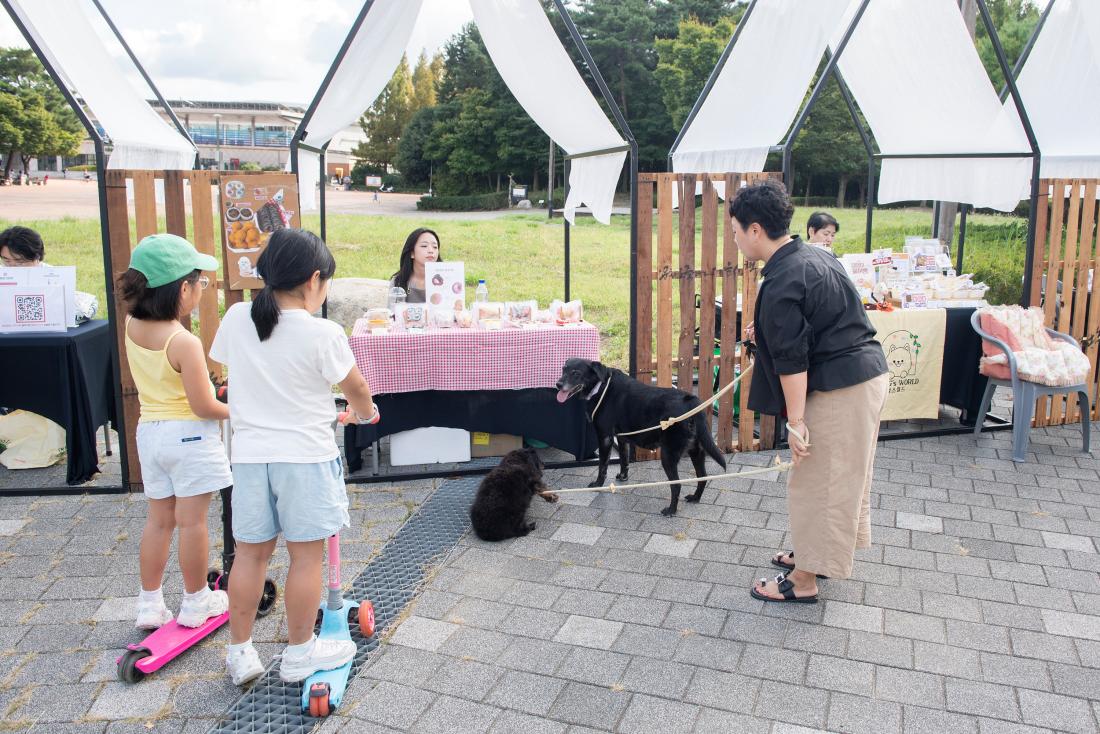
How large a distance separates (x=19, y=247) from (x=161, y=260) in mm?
2871

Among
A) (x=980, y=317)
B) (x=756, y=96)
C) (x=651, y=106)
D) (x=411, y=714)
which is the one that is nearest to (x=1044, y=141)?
(x=980, y=317)

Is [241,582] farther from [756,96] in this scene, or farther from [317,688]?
[756,96]

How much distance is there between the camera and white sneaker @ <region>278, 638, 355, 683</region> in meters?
2.94

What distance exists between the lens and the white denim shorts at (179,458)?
308 centimetres

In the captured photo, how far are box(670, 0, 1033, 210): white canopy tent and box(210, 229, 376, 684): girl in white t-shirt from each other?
173 inches

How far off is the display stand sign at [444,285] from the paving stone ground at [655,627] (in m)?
1.33

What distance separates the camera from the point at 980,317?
611cm

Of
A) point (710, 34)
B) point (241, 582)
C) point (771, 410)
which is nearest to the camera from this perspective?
point (241, 582)

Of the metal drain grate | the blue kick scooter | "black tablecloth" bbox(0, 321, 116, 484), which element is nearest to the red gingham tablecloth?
the metal drain grate

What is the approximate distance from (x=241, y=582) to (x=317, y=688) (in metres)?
0.46

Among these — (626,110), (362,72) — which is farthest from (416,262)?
(626,110)

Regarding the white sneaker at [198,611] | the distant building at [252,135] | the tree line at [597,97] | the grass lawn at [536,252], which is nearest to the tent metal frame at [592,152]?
the white sneaker at [198,611]

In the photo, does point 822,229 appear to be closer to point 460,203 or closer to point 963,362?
point 963,362

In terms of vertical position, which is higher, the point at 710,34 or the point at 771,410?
the point at 710,34
